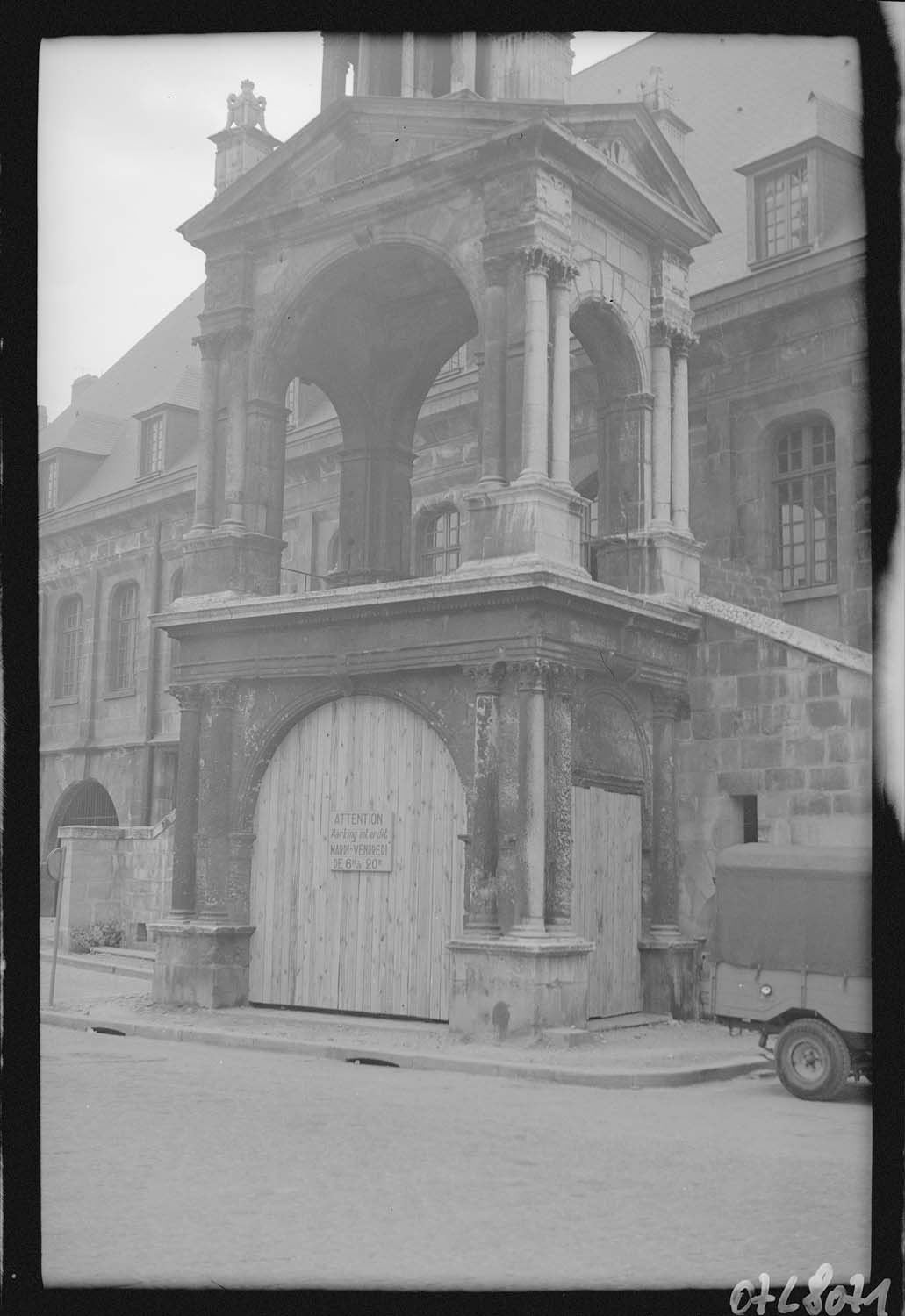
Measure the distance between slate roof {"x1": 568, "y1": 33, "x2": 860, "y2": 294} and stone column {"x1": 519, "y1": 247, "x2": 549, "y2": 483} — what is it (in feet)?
21.4

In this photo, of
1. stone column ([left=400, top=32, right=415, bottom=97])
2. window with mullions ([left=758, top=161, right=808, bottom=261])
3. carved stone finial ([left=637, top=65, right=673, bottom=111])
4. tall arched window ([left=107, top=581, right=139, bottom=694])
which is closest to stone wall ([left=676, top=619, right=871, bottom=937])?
window with mullions ([left=758, top=161, right=808, bottom=261])

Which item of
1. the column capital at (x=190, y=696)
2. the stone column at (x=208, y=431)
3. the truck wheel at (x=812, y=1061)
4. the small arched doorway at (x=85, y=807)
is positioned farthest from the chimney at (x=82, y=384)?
the truck wheel at (x=812, y=1061)

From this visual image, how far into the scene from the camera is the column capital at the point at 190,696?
18.1 metres

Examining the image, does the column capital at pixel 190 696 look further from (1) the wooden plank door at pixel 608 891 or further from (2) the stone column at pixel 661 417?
(2) the stone column at pixel 661 417

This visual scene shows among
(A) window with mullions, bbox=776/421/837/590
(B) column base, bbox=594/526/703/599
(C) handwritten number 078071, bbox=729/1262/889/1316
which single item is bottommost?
(C) handwritten number 078071, bbox=729/1262/889/1316

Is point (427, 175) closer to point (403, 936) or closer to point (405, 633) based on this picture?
point (405, 633)

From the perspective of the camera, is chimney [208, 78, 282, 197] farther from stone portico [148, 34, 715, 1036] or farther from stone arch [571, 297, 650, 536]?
stone arch [571, 297, 650, 536]

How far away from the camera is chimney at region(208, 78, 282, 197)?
67.3 ft

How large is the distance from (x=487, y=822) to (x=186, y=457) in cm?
1943

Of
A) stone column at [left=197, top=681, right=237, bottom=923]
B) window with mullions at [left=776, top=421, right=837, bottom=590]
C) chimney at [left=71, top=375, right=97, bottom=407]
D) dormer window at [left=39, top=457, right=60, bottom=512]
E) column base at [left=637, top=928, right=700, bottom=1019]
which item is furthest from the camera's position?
chimney at [left=71, top=375, right=97, bottom=407]

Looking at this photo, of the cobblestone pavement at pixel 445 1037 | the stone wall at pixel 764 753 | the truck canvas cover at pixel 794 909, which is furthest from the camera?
the stone wall at pixel 764 753

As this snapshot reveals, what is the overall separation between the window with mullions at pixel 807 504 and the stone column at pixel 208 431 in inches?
311

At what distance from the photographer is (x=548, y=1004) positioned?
14.8 meters

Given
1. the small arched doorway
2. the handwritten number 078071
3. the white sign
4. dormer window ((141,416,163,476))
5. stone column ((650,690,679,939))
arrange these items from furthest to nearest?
dormer window ((141,416,163,476)) → the small arched doorway → stone column ((650,690,679,939)) → the white sign → the handwritten number 078071
